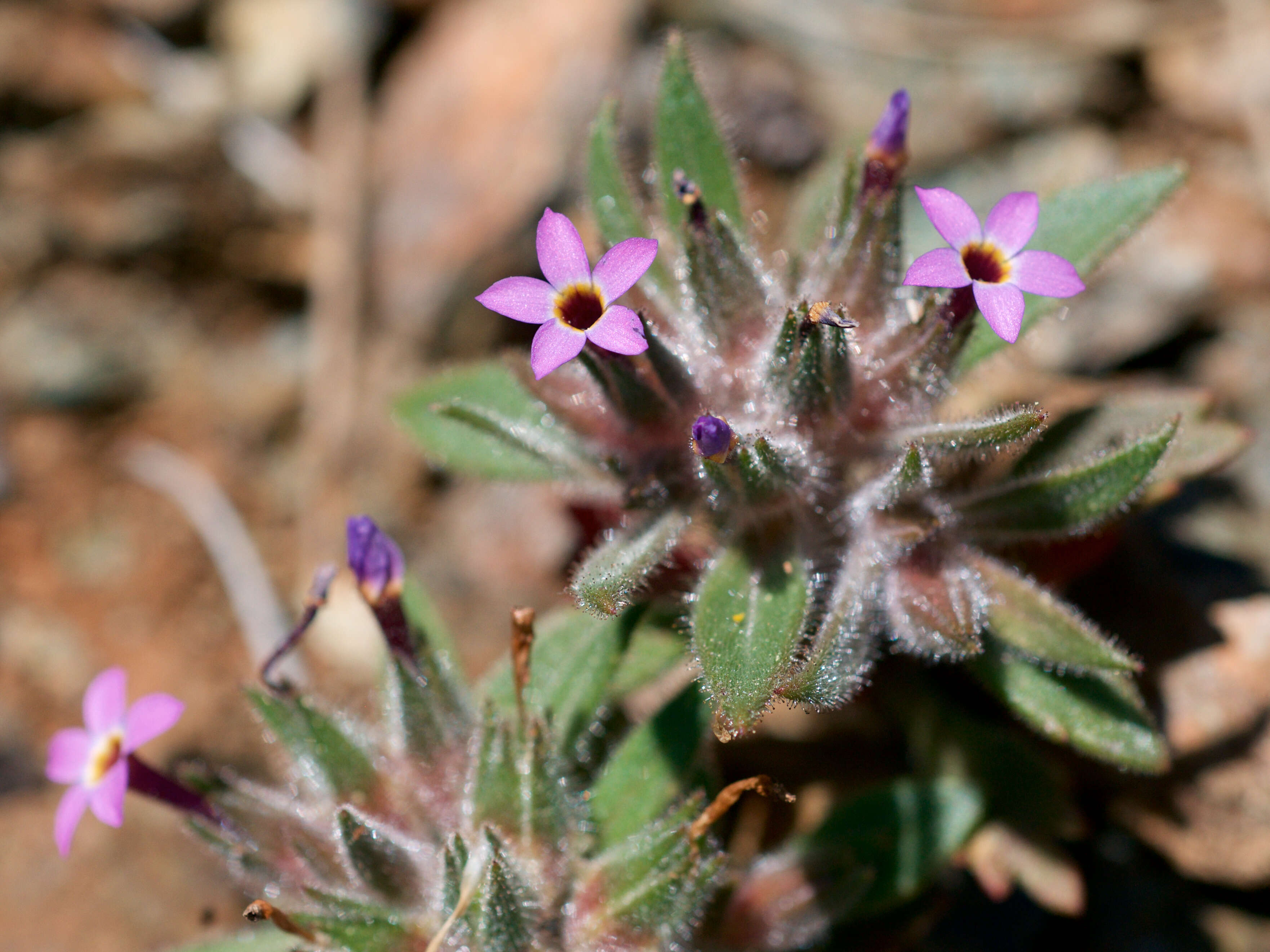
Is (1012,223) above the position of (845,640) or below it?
above

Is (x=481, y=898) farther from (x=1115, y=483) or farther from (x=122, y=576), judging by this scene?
(x=122, y=576)

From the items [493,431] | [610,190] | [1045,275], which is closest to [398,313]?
[610,190]

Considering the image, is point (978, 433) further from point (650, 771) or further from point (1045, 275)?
point (650, 771)

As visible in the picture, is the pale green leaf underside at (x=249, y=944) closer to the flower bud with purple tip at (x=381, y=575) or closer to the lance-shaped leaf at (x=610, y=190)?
the flower bud with purple tip at (x=381, y=575)

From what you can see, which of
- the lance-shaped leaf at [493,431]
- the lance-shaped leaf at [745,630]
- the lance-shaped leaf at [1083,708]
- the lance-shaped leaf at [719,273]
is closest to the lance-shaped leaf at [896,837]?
the lance-shaped leaf at [1083,708]

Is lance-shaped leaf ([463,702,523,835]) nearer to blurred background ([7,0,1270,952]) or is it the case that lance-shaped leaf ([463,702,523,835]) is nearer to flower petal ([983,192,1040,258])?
blurred background ([7,0,1270,952])

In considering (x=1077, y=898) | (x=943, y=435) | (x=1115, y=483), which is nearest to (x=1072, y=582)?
(x=1077, y=898)
